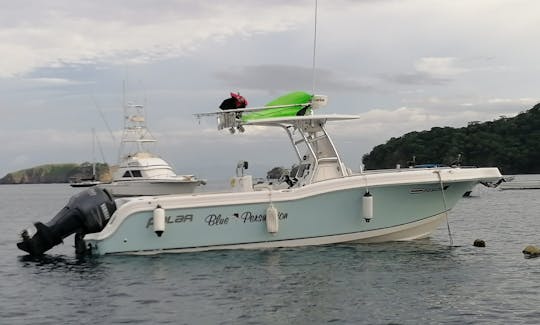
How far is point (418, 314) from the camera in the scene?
11242 millimetres

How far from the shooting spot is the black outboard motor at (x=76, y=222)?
687 inches

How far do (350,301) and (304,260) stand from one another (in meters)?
4.11

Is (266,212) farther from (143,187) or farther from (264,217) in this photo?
(143,187)

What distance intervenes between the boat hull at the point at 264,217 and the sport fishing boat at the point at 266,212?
3cm

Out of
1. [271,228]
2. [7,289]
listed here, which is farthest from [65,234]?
[271,228]

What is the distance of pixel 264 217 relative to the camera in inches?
687

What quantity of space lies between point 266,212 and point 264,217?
19cm

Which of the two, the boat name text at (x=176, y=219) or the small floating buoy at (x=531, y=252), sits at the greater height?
the boat name text at (x=176, y=219)

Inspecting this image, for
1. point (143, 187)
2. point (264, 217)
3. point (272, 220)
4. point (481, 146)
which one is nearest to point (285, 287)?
point (272, 220)

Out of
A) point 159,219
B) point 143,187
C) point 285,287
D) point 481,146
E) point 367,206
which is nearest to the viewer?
point 285,287

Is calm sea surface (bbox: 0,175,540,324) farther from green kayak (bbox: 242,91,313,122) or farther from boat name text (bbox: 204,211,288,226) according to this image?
green kayak (bbox: 242,91,313,122)

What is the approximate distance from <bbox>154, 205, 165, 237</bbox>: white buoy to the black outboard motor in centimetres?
165

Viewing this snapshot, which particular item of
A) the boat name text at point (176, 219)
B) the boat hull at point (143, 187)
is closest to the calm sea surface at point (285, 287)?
the boat name text at point (176, 219)

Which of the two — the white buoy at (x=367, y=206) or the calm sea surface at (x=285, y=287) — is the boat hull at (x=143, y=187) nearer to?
the calm sea surface at (x=285, y=287)
